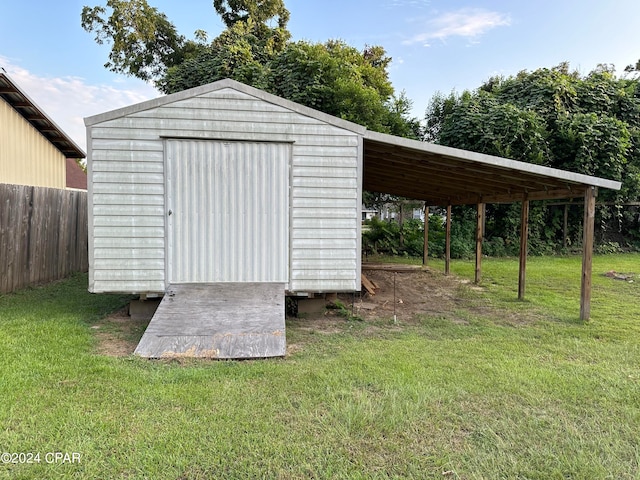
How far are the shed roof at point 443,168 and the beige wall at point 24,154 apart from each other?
19.8 ft

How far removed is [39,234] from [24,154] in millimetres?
4019

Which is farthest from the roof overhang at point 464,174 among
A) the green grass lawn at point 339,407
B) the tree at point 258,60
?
the tree at point 258,60

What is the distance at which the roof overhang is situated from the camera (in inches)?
203

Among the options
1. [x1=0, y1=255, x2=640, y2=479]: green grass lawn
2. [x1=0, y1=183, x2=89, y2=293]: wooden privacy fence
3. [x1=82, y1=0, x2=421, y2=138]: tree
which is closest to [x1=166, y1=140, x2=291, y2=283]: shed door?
[x1=0, y1=255, x2=640, y2=479]: green grass lawn

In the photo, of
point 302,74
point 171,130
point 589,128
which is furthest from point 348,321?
point 589,128

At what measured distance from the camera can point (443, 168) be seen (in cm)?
620

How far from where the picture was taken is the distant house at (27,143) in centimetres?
905

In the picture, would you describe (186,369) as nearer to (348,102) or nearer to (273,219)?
(273,219)

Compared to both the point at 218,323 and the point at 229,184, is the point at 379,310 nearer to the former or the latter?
the point at 218,323

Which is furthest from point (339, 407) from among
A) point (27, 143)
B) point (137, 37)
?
point (137, 37)

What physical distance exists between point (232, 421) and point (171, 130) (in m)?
3.67

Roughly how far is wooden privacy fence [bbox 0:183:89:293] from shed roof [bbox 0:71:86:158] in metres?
2.64

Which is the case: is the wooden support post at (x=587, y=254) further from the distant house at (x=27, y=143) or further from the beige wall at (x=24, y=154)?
the beige wall at (x=24, y=154)

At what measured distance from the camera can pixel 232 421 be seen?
2580 mm
